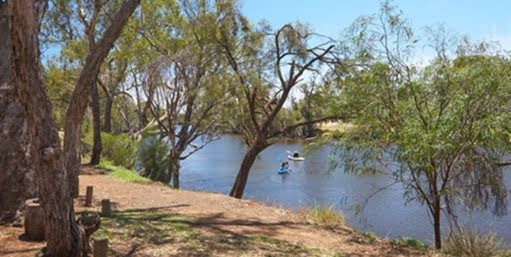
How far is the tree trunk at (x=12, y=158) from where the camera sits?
6.23 m

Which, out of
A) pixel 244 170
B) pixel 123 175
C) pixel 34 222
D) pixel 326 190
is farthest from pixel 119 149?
pixel 34 222

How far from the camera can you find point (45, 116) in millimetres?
4719

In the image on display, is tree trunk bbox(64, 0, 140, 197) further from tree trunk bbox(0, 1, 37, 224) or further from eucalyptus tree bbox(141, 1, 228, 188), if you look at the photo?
eucalyptus tree bbox(141, 1, 228, 188)

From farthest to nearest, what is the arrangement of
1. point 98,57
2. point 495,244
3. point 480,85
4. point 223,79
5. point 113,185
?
1. point 223,79
2. point 113,185
3. point 495,244
4. point 480,85
5. point 98,57

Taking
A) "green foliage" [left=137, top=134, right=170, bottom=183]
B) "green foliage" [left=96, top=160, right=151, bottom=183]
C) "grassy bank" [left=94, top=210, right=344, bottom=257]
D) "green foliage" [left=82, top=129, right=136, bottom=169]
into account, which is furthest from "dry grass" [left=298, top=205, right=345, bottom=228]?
"green foliage" [left=82, top=129, right=136, bottom=169]

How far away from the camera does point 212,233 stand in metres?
7.19

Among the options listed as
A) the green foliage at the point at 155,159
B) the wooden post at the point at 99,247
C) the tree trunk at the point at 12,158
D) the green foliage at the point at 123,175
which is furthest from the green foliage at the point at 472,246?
the green foliage at the point at 155,159

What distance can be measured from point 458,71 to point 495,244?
9.04 ft

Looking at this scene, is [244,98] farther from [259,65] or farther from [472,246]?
[472,246]

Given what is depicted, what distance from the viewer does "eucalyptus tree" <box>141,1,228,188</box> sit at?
644 inches

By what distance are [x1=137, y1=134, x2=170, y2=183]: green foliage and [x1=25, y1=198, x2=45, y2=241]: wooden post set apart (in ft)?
41.0

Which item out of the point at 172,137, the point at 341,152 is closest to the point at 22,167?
the point at 341,152

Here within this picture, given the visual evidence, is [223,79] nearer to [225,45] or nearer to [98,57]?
[225,45]

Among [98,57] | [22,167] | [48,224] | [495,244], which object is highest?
[98,57]
